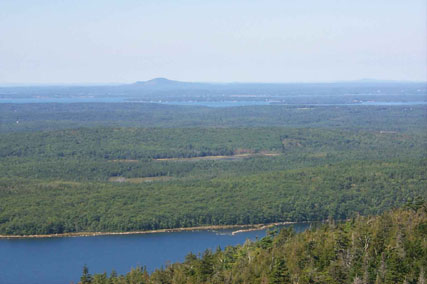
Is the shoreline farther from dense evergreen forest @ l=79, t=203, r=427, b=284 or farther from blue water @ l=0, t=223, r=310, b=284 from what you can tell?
dense evergreen forest @ l=79, t=203, r=427, b=284

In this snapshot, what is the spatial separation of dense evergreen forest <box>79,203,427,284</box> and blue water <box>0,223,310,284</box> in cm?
860

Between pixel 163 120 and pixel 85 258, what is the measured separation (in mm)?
97587

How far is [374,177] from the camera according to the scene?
66.6m

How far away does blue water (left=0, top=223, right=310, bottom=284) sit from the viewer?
148ft

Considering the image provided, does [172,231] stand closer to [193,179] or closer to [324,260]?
[193,179]

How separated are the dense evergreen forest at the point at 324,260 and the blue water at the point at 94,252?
8.60m

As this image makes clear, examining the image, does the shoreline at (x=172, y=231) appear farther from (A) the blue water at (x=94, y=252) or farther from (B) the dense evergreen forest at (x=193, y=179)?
(A) the blue water at (x=94, y=252)

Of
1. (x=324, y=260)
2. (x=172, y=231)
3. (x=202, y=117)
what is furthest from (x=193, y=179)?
(x=202, y=117)

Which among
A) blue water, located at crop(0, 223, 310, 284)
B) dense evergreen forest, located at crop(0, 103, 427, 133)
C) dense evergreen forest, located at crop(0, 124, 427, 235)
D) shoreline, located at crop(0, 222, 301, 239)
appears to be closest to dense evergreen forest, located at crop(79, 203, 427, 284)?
blue water, located at crop(0, 223, 310, 284)

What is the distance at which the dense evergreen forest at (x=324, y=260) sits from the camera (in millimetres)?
30547

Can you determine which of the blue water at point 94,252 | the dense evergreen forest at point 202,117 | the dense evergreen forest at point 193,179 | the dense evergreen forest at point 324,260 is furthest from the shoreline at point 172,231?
the dense evergreen forest at point 202,117

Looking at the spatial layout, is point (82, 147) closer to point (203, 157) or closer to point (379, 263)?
point (203, 157)

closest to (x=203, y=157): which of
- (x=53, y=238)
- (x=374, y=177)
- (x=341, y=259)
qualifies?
(x=374, y=177)

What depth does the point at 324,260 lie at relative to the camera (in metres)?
33.5
